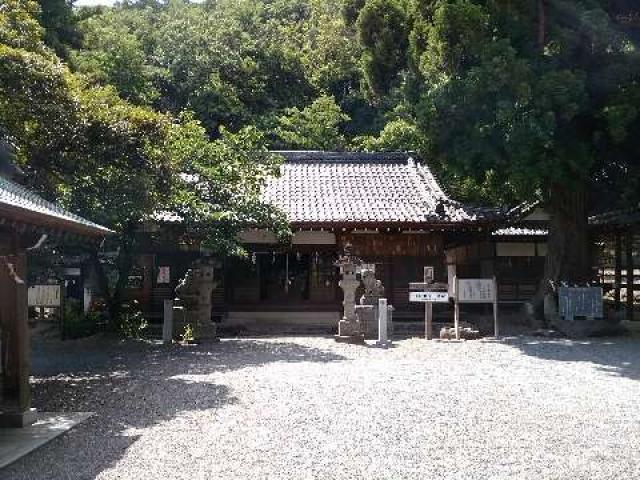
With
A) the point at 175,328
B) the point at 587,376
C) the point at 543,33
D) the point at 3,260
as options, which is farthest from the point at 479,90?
the point at 3,260

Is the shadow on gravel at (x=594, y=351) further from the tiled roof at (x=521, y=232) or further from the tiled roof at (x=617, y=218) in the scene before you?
the tiled roof at (x=521, y=232)

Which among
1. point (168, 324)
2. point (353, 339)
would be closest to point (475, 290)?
point (353, 339)

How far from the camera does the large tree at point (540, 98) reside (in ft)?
47.1

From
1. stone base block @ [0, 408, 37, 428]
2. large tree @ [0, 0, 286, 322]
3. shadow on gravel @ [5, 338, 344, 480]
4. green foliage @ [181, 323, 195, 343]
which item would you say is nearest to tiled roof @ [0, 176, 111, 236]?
stone base block @ [0, 408, 37, 428]

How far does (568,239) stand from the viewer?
17094 millimetres

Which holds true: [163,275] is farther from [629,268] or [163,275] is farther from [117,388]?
[629,268]

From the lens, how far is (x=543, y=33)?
1533 centimetres

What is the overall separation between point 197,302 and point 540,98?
30.0 feet

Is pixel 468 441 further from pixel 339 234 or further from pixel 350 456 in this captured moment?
pixel 339 234

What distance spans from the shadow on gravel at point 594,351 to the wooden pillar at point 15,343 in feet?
28.4

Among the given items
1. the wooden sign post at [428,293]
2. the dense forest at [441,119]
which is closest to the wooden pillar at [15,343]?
the dense forest at [441,119]

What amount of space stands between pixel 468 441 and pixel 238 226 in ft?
31.7

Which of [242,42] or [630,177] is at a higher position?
[242,42]

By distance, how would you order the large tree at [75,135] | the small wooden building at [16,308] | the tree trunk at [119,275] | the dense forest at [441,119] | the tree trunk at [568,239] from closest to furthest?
1. the small wooden building at [16,308]
2. the large tree at [75,135]
3. the dense forest at [441,119]
4. the tree trunk at [119,275]
5. the tree trunk at [568,239]
